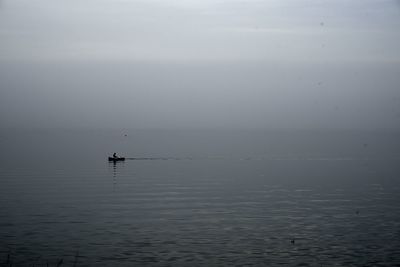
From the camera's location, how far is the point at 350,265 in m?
29.9

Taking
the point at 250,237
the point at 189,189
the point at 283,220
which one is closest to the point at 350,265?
the point at 250,237

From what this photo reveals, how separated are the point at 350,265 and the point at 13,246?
19.6m

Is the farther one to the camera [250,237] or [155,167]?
[155,167]

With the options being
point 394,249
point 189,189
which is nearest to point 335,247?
point 394,249

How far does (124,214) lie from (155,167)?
185ft

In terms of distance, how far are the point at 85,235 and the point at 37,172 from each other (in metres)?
57.2

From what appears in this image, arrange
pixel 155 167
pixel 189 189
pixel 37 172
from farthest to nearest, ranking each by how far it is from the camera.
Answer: pixel 155 167
pixel 37 172
pixel 189 189

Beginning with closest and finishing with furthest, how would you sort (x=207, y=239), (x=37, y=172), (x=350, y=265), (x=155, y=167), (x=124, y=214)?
1. (x=350, y=265)
2. (x=207, y=239)
3. (x=124, y=214)
4. (x=37, y=172)
5. (x=155, y=167)

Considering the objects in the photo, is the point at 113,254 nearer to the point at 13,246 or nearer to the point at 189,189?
the point at 13,246

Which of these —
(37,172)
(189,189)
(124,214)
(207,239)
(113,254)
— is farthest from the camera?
(37,172)

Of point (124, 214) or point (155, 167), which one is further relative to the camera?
point (155, 167)

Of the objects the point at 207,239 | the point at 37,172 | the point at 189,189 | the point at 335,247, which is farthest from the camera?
the point at 37,172

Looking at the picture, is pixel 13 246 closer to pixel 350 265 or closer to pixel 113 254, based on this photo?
pixel 113 254

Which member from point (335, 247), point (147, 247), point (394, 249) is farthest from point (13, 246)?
point (394, 249)
